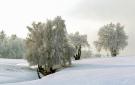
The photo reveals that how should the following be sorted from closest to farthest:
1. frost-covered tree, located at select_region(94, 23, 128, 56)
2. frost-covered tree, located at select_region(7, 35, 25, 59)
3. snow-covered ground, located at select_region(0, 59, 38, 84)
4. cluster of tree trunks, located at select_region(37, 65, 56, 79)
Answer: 1. snow-covered ground, located at select_region(0, 59, 38, 84)
2. cluster of tree trunks, located at select_region(37, 65, 56, 79)
3. frost-covered tree, located at select_region(94, 23, 128, 56)
4. frost-covered tree, located at select_region(7, 35, 25, 59)

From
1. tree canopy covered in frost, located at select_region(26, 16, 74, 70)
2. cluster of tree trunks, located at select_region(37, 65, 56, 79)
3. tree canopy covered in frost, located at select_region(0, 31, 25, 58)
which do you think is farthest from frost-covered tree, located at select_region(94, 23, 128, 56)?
cluster of tree trunks, located at select_region(37, 65, 56, 79)

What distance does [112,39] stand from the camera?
79562 mm

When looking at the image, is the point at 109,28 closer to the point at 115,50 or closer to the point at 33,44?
the point at 115,50

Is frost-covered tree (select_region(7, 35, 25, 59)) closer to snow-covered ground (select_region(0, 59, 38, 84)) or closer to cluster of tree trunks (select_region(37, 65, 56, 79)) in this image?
snow-covered ground (select_region(0, 59, 38, 84))

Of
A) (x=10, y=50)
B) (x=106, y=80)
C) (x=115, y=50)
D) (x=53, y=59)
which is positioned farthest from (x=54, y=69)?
(x=10, y=50)

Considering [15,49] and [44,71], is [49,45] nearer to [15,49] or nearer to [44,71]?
[44,71]

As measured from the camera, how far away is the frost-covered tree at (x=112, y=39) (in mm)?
79000

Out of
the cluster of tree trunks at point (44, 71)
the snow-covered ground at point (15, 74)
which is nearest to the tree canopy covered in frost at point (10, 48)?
the snow-covered ground at point (15, 74)

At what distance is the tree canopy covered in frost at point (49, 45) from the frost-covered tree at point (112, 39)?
31.8 metres

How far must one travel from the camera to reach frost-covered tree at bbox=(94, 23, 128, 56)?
7900cm

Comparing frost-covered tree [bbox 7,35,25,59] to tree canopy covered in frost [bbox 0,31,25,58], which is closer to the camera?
tree canopy covered in frost [bbox 0,31,25,58]

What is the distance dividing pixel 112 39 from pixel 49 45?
35021 mm

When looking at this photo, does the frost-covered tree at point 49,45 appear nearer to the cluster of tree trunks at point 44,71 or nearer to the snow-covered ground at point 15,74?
the cluster of tree trunks at point 44,71

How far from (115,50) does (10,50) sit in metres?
30.7
